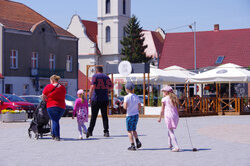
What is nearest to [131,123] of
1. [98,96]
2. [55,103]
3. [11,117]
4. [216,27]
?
[55,103]

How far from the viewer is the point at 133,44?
3487 inches

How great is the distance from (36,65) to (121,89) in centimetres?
3178

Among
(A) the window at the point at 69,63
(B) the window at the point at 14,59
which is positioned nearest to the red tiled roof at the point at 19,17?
(B) the window at the point at 14,59

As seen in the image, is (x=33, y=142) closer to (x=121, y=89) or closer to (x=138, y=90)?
(x=138, y=90)

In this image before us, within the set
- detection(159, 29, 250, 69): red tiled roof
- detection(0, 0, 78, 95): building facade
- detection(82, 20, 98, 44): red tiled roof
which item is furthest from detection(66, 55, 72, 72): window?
detection(82, 20, 98, 44): red tiled roof

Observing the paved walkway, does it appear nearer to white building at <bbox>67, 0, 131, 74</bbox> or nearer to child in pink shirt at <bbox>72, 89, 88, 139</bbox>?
child in pink shirt at <bbox>72, 89, 88, 139</bbox>

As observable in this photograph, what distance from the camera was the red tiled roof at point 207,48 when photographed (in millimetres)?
64750

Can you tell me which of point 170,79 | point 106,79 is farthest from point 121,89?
point 106,79

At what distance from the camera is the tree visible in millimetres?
87812

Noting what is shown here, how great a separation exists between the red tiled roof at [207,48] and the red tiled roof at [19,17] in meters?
13.5

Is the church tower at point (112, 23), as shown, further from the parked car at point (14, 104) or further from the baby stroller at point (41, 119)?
the baby stroller at point (41, 119)

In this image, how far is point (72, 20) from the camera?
319 feet

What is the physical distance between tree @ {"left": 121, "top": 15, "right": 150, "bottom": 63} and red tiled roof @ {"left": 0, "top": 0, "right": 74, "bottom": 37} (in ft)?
84.8

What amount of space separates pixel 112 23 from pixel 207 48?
100ft
